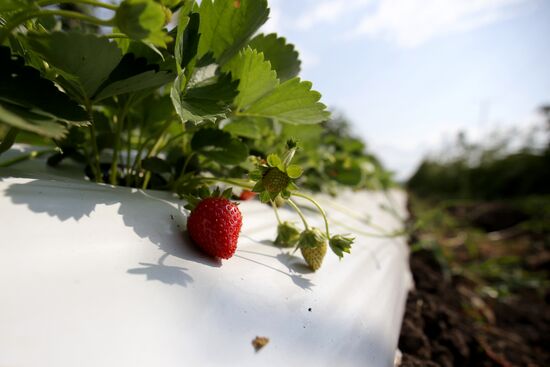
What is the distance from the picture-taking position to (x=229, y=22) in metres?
0.43

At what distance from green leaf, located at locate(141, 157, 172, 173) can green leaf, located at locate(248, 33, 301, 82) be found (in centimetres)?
23

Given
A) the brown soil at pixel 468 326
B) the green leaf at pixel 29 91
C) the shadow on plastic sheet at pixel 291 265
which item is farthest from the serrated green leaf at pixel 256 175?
the brown soil at pixel 468 326

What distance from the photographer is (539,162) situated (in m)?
5.92

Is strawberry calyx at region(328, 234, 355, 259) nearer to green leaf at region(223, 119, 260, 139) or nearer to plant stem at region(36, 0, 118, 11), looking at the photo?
green leaf at region(223, 119, 260, 139)

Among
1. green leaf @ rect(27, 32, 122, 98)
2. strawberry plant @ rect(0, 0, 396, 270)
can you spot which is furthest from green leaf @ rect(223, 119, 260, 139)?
green leaf @ rect(27, 32, 122, 98)

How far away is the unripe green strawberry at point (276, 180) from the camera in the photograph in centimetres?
43

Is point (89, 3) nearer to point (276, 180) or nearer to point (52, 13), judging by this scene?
point (52, 13)

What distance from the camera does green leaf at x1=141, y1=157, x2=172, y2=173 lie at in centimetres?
50

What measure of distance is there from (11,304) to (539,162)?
24.7 ft

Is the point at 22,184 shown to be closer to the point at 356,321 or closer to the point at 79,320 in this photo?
the point at 79,320

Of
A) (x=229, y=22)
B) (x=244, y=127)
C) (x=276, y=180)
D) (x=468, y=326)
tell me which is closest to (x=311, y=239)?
(x=276, y=180)

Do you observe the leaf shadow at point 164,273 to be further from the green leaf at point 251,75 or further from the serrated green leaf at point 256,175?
the green leaf at point 251,75

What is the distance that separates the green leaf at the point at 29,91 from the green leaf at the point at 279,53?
0.95 feet

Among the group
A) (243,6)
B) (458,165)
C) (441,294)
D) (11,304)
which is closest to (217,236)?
(11,304)
